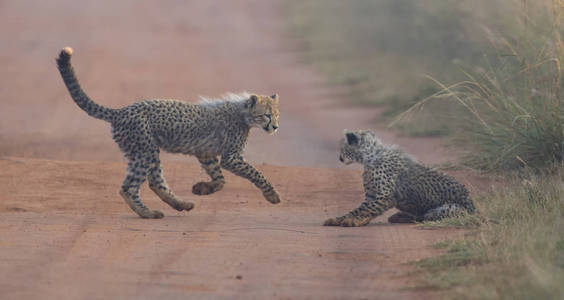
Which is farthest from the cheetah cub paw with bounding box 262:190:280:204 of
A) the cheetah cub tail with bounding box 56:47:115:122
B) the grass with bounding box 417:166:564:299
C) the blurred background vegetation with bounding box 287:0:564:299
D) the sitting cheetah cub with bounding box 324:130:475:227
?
the grass with bounding box 417:166:564:299

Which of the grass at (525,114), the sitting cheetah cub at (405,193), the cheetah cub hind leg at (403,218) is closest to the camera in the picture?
the sitting cheetah cub at (405,193)

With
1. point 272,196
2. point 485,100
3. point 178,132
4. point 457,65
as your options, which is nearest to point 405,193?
point 272,196

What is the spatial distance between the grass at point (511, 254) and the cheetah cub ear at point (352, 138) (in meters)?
1.34

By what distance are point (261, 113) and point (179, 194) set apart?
1.26 m

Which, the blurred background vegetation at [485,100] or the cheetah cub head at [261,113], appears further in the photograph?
the cheetah cub head at [261,113]

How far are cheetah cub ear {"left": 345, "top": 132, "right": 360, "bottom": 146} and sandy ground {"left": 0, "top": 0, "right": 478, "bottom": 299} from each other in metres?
0.70

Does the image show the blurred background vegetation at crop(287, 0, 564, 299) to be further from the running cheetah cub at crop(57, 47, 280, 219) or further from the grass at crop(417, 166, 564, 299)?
the running cheetah cub at crop(57, 47, 280, 219)

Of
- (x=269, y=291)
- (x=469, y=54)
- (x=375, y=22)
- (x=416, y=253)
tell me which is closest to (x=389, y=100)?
(x=469, y=54)

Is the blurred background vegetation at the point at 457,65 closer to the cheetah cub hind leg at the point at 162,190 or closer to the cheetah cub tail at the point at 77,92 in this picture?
the cheetah cub hind leg at the point at 162,190

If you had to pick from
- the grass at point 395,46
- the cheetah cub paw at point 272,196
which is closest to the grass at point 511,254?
the cheetah cub paw at point 272,196

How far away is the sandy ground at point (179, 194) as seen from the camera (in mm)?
6012

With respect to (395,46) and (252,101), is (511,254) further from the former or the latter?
(395,46)

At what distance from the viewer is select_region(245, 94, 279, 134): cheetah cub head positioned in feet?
30.7

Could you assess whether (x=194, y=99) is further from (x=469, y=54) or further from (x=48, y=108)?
(x=469, y=54)
